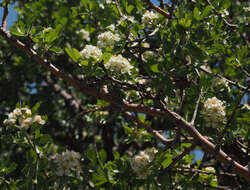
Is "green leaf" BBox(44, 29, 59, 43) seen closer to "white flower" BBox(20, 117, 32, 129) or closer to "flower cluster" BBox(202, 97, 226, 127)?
"white flower" BBox(20, 117, 32, 129)

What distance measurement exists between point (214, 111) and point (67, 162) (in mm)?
1016

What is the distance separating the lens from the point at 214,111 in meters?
2.06

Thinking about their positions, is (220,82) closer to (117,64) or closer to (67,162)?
(117,64)

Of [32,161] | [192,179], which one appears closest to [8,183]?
[32,161]

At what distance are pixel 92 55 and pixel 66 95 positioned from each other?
311 cm

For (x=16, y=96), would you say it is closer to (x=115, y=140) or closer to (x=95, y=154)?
(x=115, y=140)

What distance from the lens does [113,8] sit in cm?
267

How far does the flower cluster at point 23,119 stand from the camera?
2109mm

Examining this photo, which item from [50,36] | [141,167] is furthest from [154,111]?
[50,36]

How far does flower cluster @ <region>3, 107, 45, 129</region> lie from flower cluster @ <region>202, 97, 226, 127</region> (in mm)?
1075

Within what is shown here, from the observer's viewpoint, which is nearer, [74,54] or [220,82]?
[74,54]

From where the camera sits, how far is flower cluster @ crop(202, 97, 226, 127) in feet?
6.78

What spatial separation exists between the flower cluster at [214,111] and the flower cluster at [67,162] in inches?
35.7

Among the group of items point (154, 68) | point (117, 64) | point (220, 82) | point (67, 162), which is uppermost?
point (220, 82)
